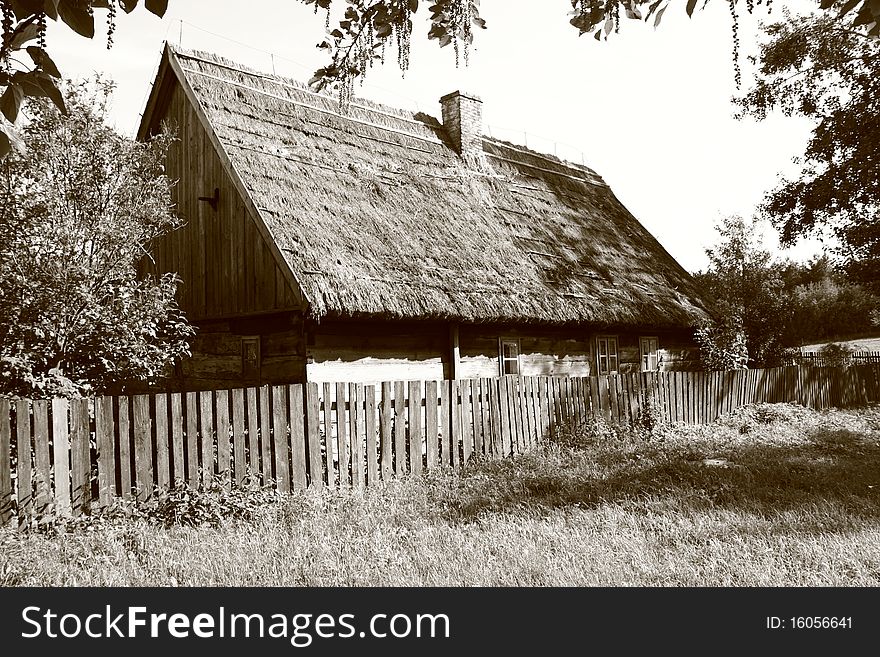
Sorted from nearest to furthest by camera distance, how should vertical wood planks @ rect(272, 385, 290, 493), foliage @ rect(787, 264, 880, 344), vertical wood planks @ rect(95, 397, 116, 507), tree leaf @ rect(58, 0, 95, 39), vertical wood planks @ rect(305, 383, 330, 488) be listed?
tree leaf @ rect(58, 0, 95, 39) < vertical wood planks @ rect(95, 397, 116, 507) < vertical wood planks @ rect(272, 385, 290, 493) < vertical wood planks @ rect(305, 383, 330, 488) < foliage @ rect(787, 264, 880, 344)

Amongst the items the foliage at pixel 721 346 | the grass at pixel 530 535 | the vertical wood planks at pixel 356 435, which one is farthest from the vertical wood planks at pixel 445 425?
the foliage at pixel 721 346

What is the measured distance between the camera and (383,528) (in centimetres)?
625

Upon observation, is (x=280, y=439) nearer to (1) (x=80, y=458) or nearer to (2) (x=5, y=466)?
(1) (x=80, y=458)

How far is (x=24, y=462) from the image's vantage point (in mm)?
5738

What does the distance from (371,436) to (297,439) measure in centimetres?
95

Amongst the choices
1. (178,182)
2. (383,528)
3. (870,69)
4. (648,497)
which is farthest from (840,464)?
(870,69)

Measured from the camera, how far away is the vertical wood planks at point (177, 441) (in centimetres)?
665

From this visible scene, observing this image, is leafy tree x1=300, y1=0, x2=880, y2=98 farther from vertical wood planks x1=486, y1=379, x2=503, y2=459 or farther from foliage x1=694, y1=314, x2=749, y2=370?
foliage x1=694, y1=314, x2=749, y2=370

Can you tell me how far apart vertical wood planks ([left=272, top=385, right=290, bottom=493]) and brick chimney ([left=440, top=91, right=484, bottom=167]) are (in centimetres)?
1042

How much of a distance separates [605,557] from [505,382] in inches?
184

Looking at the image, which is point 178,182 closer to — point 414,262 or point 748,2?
point 414,262

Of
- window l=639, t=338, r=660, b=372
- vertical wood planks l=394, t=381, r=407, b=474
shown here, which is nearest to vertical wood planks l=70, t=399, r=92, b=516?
vertical wood planks l=394, t=381, r=407, b=474

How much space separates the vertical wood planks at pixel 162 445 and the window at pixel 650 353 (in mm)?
11518

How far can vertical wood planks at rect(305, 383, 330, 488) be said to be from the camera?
25.0 ft
